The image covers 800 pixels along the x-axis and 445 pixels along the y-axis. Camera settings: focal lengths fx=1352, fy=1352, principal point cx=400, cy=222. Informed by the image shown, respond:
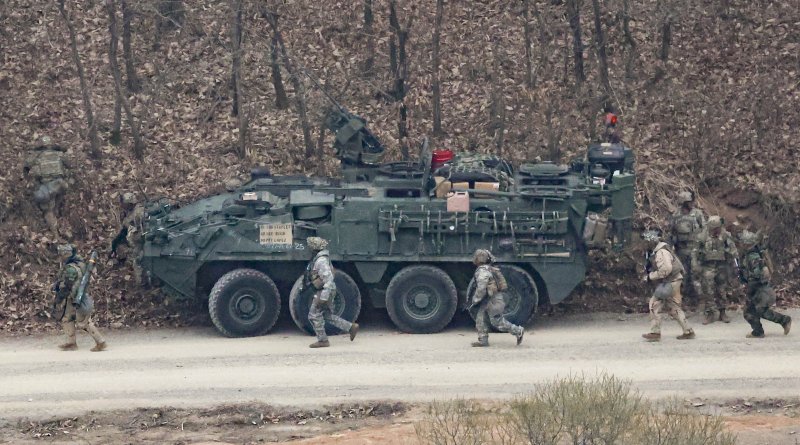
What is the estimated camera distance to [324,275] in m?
17.2

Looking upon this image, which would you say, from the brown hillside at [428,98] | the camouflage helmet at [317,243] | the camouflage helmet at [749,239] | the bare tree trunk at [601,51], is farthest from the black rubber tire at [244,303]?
the bare tree trunk at [601,51]

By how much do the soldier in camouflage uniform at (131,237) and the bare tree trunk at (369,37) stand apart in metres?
6.11

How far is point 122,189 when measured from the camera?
72.5ft

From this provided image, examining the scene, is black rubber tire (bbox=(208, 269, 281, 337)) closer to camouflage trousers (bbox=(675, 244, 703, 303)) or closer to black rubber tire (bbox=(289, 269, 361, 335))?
black rubber tire (bbox=(289, 269, 361, 335))

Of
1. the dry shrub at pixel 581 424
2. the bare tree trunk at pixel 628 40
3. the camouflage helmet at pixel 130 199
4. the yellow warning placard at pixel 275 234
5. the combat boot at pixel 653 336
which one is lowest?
the dry shrub at pixel 581 424

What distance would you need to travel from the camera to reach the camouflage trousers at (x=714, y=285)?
18.7 meters

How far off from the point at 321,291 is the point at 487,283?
2.11 m

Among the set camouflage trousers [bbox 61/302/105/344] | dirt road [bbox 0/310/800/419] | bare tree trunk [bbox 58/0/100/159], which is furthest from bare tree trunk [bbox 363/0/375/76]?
camouflage trousers [bbox 61/302/105/344]

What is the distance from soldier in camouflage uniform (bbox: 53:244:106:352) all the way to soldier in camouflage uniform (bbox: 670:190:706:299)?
8.01m

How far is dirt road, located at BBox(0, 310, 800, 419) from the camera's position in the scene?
15055 millimetres

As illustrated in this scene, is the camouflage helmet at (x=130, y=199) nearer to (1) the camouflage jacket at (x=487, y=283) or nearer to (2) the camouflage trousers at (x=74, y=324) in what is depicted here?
(2) the camouflage trousers at (x=74, y=324)

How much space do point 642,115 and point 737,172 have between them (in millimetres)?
2513

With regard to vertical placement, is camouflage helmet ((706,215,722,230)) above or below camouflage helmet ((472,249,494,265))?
above

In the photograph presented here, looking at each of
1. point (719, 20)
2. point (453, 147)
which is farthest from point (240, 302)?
point (719, 20)
